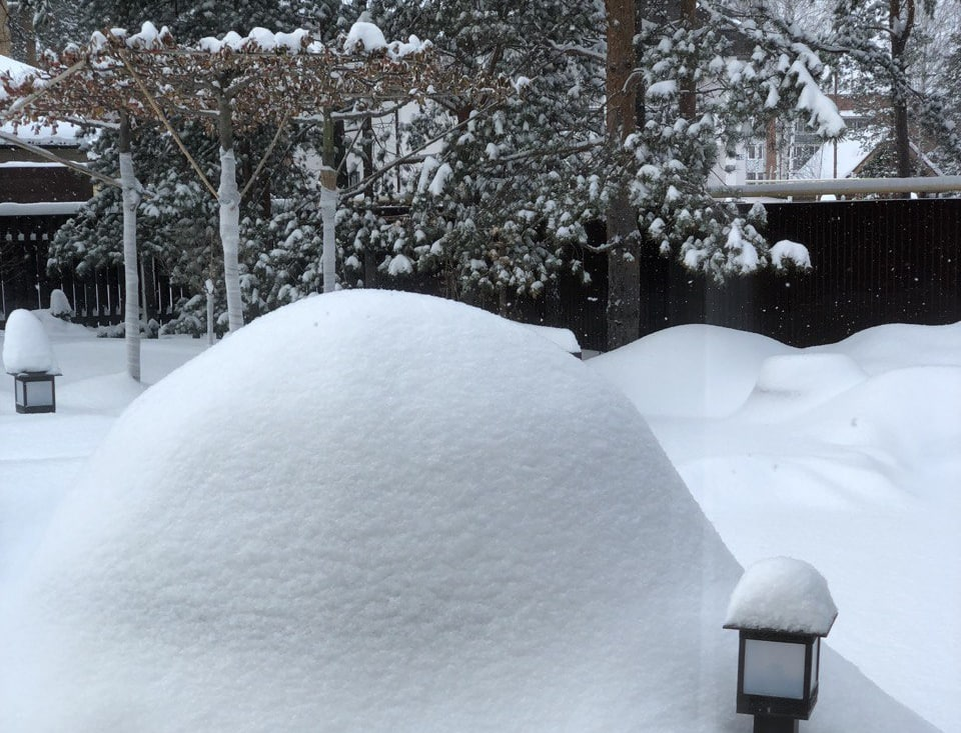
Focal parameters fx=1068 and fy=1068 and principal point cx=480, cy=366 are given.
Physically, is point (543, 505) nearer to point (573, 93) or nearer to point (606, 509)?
point (606, 509)

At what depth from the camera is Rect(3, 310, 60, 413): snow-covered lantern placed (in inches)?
300

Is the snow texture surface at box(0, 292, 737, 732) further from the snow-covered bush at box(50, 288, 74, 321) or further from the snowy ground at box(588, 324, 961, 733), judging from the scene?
the snow-covered bush at box(50, 288, 74, 321)

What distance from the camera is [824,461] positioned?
23.2 ft

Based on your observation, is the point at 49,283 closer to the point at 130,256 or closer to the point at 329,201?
the point at 130,256

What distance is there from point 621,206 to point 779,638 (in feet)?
29.8

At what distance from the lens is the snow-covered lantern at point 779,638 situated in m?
2.32

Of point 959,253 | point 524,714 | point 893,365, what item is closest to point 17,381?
point 524,714

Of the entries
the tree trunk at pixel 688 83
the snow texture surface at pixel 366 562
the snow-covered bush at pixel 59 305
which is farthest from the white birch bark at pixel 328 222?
the snow texture surface at pixel 366 562

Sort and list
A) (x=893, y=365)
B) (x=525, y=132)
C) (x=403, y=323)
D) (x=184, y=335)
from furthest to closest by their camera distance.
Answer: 1. (x=184, y=335)
2. (x=525, y=132)
3. (x=893, y=365)
4. (x=403, y=323)

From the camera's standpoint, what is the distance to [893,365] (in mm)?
9336

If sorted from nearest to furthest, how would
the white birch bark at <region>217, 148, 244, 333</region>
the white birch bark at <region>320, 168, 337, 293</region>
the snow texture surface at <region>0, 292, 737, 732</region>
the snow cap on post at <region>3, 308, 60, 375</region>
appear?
1. the snow texture surface at <region>0, 292, 737, 732</region>
2. the snow cap on post at <region>3, 308, 60, 375</region>
3. the white birch bark at <region>217, 148, 244, 333</region>
4. the white birch bark at <region>320, 168, 337, 293</region>

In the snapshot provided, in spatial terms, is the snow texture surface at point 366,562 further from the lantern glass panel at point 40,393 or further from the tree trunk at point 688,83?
the tree trunk at point 688,83

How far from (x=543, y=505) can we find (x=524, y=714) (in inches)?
18.1

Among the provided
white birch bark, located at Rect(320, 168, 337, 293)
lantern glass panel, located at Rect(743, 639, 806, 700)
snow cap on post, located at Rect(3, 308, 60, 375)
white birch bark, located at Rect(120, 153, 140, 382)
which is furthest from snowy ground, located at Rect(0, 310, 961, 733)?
white birch bark, located at Rect(320, 168, 337, 293)
